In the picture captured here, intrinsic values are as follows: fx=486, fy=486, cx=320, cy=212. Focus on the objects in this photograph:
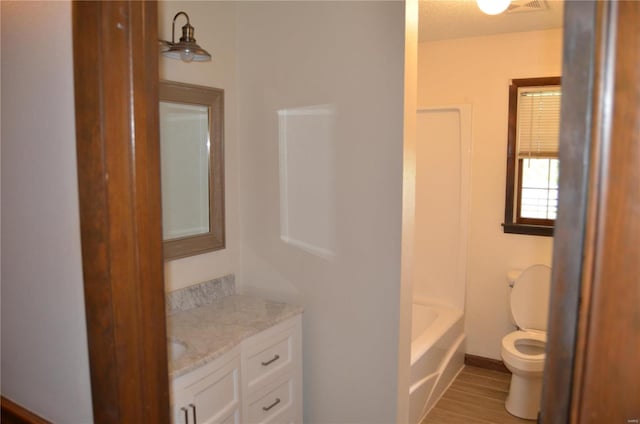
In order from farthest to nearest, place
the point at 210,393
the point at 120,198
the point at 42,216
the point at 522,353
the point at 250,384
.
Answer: the point at 522,353
the point at 250,384
the point at 210,393
the point at 42,216
the point at 120,198

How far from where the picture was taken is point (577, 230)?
632 mm

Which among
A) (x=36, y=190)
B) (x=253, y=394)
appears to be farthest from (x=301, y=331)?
(x=36, y=190)

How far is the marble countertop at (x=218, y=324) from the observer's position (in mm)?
1904

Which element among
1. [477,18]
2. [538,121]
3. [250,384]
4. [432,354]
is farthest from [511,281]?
[250,384]

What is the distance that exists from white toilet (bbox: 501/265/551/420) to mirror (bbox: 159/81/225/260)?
2071mm

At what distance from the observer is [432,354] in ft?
10.5

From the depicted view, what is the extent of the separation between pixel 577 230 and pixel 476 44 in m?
3.34

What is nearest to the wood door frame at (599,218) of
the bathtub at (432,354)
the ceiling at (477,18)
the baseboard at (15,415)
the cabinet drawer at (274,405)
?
the baseboard at (15,415)

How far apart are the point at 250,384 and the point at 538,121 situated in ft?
8.89

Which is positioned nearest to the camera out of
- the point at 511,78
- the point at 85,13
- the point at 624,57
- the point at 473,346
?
the point at 624,57

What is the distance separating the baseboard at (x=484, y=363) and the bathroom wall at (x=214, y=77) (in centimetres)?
219

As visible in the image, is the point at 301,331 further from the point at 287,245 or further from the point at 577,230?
the point at 577,230

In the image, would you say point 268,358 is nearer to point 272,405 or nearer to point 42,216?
point 272,405

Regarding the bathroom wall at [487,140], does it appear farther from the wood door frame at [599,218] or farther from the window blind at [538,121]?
the wood door frame at [599,218]
